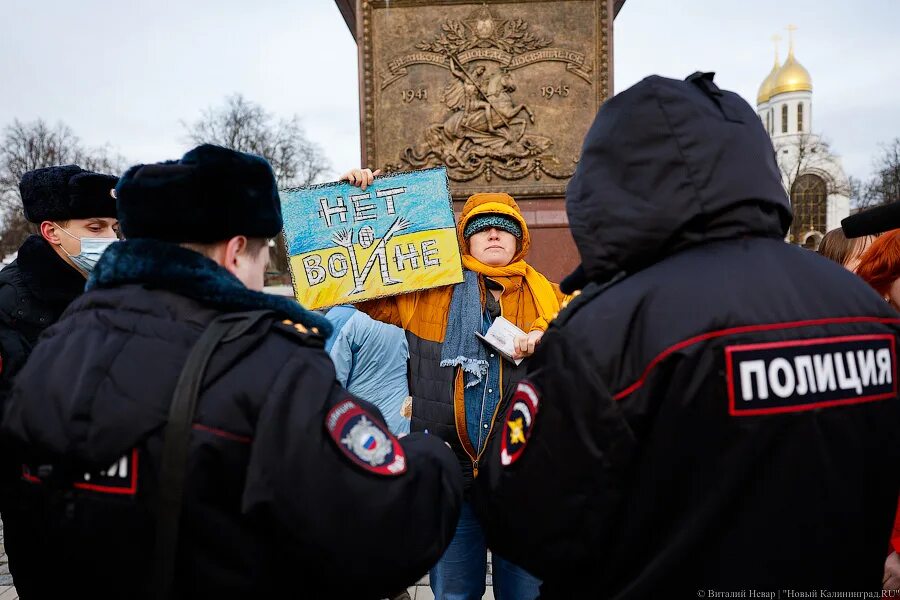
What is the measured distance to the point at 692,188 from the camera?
133 cm

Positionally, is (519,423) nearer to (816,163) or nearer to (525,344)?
(525,344)

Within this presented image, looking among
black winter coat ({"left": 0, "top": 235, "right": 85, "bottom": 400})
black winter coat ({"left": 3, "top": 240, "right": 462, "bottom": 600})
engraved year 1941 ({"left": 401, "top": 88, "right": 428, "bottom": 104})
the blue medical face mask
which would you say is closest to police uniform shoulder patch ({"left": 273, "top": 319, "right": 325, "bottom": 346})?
black winter coat ({"left": 3, "top": 240, "right": 462, "bottom": 600})

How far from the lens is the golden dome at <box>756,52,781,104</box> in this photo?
5638 centimetres

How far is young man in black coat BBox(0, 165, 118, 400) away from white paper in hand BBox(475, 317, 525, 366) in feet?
5.38

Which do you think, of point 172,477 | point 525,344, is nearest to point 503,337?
Result: point 525,344

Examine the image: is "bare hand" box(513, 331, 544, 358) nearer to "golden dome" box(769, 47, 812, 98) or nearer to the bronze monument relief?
the bronze monument relief

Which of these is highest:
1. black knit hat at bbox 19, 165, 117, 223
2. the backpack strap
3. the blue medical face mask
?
black knit hat at bbox 19, 165, 117, 223

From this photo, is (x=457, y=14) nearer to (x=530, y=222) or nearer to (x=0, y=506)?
(x=530, y=222)

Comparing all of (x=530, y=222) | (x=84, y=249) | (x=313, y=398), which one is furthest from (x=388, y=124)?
(x=313, y=398)

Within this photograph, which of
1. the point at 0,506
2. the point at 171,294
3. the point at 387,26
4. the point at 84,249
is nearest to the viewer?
the point at 171,294

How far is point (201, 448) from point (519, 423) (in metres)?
0.66

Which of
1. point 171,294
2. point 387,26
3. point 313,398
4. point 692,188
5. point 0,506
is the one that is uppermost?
point 387,26

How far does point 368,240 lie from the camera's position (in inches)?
117

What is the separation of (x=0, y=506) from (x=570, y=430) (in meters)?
1.75
